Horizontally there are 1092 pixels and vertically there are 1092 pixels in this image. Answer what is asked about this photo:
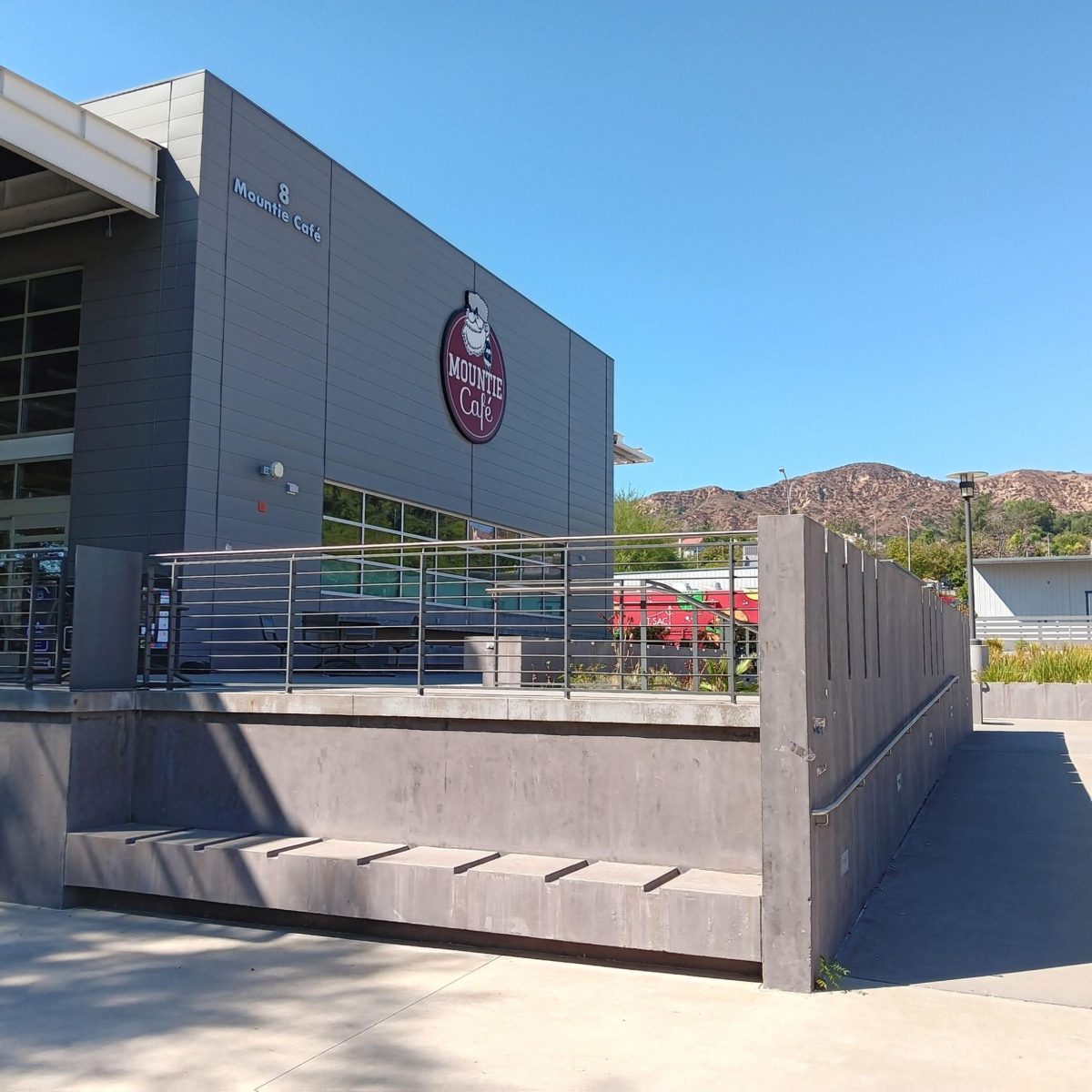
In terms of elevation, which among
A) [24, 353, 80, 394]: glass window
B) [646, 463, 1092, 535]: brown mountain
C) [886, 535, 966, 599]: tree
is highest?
[646, 463, 1092, 535]: brown mountain

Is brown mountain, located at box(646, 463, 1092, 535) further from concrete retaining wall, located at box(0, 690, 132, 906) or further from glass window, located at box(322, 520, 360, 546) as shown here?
concrete retaining wall, located at box(0, 690, 132, 906)

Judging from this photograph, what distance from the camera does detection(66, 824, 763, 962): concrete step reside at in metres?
6.06

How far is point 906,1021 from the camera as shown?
17.6 ft

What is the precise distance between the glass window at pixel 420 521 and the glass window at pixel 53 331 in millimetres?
5648

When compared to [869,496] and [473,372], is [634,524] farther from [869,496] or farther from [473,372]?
[869,496]

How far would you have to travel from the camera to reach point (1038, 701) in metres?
22.5

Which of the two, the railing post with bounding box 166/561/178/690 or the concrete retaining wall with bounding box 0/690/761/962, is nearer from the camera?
the concrete retaining wall with bounding box 0/690/761/962

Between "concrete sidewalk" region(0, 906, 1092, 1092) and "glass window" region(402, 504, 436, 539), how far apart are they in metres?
11.0

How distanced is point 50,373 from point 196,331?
2836 mm

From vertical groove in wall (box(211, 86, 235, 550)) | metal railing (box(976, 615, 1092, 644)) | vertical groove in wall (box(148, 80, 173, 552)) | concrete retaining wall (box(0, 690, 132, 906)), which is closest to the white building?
metal railing (box(976, 615, 1092, 644))

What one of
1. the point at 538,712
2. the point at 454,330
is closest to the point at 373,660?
the point at 454,330

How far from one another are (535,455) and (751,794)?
623 inches

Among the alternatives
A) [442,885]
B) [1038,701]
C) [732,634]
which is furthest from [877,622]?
[1038,701]

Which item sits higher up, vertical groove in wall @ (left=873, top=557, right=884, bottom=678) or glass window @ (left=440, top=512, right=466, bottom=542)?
glass window @ (left=440, top=512, right=466, bottom=542)
